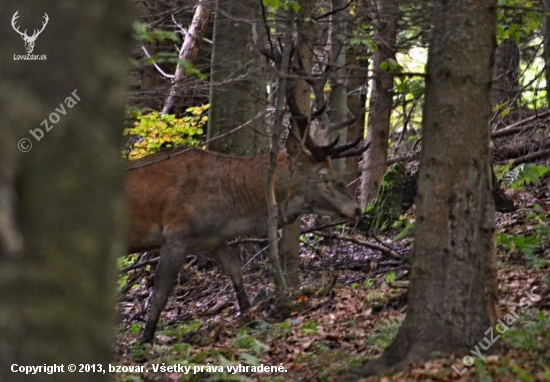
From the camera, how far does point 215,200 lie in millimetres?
→ 10133

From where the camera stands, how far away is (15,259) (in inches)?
122

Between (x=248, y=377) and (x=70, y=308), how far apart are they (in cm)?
368

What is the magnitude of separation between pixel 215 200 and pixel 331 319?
2.66 metres

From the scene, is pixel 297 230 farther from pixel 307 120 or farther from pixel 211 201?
pixel 307 120

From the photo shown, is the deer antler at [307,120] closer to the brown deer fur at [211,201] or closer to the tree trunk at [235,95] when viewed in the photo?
the brown deer fur at [211,201]

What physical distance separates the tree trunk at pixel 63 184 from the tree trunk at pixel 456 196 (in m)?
3.14

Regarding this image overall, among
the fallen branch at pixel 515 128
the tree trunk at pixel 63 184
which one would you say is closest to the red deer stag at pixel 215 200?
the fallen branch at pixel 515 128

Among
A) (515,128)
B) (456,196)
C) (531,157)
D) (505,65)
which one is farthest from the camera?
(505,65)

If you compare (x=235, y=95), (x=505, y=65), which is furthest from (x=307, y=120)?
(x=505, y=65)

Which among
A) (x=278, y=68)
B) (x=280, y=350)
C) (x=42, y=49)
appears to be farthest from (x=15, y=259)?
(x=278, y=68)

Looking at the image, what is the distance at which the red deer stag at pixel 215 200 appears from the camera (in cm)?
986

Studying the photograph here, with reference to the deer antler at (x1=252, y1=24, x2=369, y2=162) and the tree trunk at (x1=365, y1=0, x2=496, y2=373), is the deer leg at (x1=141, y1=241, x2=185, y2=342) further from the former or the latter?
the tree trunk at (x1=365, y1=0, x2=496, y2=373)

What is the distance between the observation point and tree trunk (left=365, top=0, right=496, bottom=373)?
573cm

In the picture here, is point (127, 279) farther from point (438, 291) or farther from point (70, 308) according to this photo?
point (70, 308)
